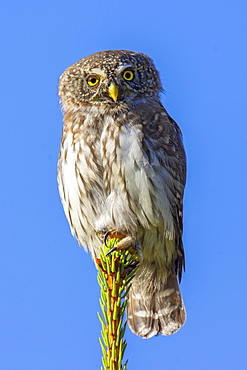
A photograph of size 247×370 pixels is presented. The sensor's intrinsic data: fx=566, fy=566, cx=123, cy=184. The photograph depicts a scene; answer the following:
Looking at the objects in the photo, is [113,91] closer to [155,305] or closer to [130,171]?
[130,171]

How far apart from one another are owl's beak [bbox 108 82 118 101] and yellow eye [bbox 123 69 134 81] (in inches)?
10.1

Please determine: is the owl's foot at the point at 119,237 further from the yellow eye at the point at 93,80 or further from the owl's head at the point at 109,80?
the yellow eye at the point at 93,80

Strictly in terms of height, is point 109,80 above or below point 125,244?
above

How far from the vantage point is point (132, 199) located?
4.66m

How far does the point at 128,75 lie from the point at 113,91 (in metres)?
0.40

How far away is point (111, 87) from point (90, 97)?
11.4 inches

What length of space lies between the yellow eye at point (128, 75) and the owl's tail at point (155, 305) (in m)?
1.85

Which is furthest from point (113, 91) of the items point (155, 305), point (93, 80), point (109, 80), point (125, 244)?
point (155, 305)

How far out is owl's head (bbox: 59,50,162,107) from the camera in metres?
5.08

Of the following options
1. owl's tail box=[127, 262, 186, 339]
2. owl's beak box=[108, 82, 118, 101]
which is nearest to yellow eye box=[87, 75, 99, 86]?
owl's beak box=[108, 82, 118, 101]

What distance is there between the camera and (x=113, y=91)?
16.3 ft

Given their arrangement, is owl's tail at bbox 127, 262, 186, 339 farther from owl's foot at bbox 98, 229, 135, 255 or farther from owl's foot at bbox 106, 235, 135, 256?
owl's foot at bbox 106, 235, 135, 256

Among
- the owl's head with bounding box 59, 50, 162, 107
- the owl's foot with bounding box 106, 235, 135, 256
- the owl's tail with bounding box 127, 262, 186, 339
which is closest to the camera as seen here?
the owl's foot with bounding box 106, 235, 135, 256

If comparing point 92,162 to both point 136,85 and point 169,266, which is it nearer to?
point 136,85
